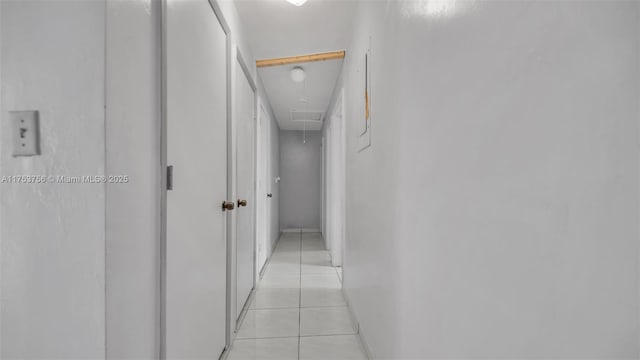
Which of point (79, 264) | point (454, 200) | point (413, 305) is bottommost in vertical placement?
point (413, 305)

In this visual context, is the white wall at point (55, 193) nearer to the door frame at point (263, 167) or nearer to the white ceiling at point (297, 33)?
the white ceiling at point (297, 33)

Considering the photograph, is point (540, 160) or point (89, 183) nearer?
point (540, 160)

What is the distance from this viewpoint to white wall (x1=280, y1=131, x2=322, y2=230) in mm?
7004

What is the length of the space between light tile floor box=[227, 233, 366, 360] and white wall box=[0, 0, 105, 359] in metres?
1.39

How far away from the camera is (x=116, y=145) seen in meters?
0.84

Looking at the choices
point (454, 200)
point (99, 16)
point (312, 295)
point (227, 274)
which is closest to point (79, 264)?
point (99, 16)

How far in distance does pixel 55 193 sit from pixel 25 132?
0.51 ft

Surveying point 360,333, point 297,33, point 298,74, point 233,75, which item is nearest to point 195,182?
point 233,75

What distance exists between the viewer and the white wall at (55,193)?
719 mm

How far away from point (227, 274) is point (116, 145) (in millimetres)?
1376

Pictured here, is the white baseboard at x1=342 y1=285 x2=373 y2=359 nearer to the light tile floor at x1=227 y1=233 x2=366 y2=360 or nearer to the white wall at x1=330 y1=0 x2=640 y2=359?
the light tile floor at x1=227 y1=233 x2=366 y2=360

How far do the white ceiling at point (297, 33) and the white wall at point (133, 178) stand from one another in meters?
1.37

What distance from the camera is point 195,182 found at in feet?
4.70

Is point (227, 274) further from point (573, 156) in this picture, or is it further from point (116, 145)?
point (573, 156)
